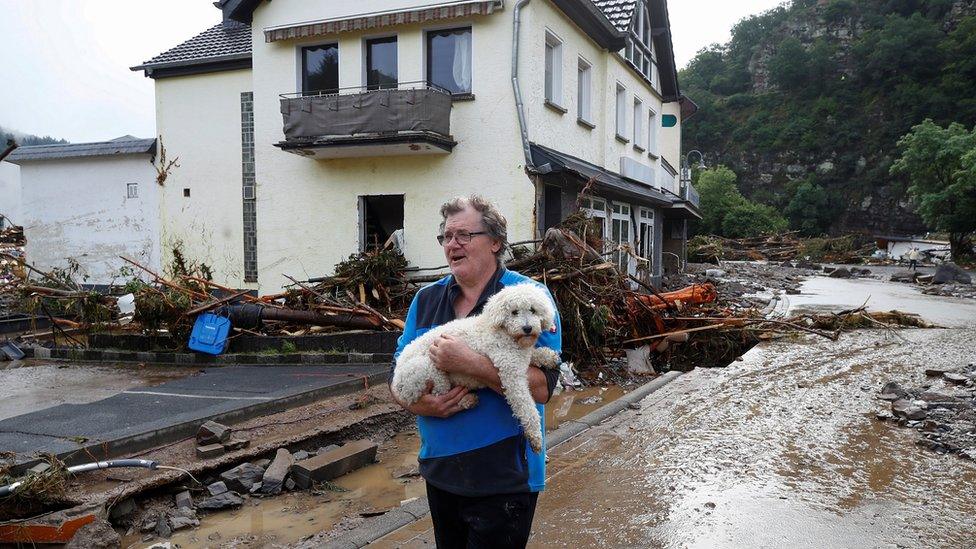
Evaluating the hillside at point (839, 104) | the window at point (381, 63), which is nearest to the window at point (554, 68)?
the window at point (381, 63)

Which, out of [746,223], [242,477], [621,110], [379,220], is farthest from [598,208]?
[746,223]

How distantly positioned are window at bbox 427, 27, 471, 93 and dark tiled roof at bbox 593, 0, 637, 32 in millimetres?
5105

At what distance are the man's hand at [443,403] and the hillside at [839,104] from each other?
70615 millimetres

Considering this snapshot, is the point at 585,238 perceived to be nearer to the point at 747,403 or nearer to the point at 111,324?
the point at 747,403

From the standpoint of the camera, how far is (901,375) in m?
9.21

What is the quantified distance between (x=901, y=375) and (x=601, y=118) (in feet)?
32.5

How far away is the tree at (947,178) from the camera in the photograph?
37.2 m

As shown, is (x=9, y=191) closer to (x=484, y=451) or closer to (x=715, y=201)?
(x=484, y=451)

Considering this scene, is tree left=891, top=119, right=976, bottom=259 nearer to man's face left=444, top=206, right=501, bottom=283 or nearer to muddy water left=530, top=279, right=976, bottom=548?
muddy water left=530, top=279, right=976, bottom=548

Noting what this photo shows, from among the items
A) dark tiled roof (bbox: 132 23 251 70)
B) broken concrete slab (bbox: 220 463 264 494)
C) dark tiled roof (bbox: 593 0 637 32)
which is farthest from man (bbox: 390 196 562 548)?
dark tiled roof (bbox: 593 0 637 32)

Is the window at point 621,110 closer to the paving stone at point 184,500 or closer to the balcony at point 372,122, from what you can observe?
the balcony at point 372,122

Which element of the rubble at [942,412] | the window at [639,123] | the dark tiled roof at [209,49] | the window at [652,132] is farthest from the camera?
the window at [652,132]

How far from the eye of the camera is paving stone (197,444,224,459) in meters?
5.32

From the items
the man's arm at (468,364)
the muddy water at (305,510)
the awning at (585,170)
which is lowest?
the muddy water at (305,510)
